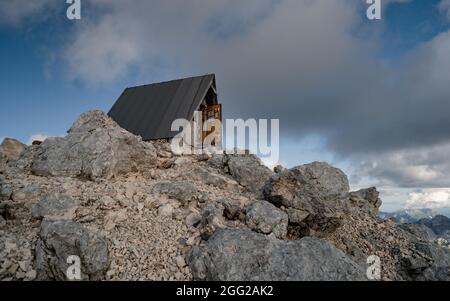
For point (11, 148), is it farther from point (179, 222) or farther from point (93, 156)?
point (179, 222)

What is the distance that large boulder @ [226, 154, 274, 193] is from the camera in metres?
16.1

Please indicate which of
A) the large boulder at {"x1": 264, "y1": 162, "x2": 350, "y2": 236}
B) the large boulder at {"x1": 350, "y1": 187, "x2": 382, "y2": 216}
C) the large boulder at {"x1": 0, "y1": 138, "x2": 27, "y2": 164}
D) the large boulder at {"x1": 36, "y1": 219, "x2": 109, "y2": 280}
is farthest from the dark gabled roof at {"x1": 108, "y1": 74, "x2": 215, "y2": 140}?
the large boulder at {"x1": 36, "y1": 219, "x2": 109, "y2": 280}

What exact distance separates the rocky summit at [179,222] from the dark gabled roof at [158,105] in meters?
8.70

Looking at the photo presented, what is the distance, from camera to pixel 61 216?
10.3m

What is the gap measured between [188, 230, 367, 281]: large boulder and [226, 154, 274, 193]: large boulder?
6591 mm

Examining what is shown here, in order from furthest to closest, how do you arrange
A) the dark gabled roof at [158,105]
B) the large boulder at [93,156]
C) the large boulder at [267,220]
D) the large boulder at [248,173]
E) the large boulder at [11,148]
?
the dark gabled roof at [158,105], the large boulder at [11,148], the large boulder at [248,173], the large boulder at [93,156], the large boulder at [267,220]

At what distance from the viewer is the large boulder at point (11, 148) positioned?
17323mm

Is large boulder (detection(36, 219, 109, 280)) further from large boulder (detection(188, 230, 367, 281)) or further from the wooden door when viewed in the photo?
the wooden door

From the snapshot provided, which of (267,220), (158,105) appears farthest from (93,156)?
(158,105)

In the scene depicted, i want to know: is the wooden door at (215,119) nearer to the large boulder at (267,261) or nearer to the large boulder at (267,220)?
the large boulder at (267,220)

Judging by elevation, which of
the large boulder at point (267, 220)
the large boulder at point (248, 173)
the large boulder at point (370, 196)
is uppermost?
the large boulder at point (248, 173)

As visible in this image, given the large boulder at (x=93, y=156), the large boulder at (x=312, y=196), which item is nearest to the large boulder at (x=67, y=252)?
the large boulder at (x=93, y=156)

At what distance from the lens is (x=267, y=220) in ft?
35.5

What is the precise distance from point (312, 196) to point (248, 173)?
4998 mm
